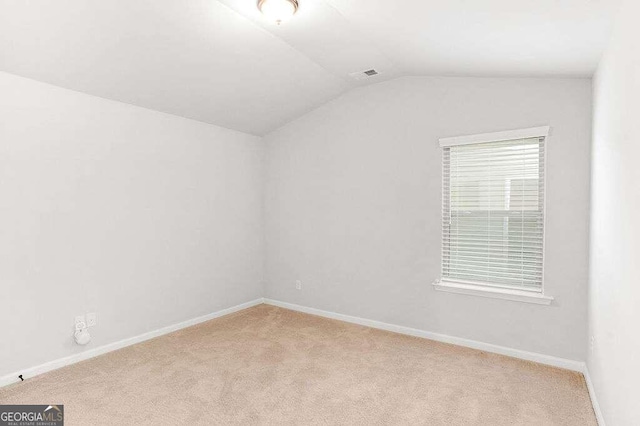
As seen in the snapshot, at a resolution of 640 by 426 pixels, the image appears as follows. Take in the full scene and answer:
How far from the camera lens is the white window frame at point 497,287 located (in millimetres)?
3131

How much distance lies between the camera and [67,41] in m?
2.53

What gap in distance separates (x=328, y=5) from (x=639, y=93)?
1731mm

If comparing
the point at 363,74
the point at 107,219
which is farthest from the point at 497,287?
the point at 107,219

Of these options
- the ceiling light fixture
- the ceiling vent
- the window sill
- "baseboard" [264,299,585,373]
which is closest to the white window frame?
the window sill

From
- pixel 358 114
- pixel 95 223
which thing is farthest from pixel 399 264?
pixel 95 223

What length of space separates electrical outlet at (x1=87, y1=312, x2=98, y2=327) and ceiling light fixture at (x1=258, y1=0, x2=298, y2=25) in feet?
9.54

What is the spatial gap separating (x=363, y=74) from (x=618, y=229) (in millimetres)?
2617

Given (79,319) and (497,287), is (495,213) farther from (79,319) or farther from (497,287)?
(79,319)

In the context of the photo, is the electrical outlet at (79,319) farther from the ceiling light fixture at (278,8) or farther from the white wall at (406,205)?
the ceiling light fixture at (278,8)

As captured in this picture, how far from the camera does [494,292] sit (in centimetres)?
336

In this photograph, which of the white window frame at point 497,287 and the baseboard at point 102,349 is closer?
the baseboard at point 102,349

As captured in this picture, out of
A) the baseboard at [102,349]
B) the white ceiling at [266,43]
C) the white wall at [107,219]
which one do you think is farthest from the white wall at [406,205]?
the baseboard at [102,349]

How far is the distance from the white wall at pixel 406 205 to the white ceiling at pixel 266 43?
314mm

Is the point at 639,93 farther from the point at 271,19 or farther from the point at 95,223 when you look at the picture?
the point at 95,223
